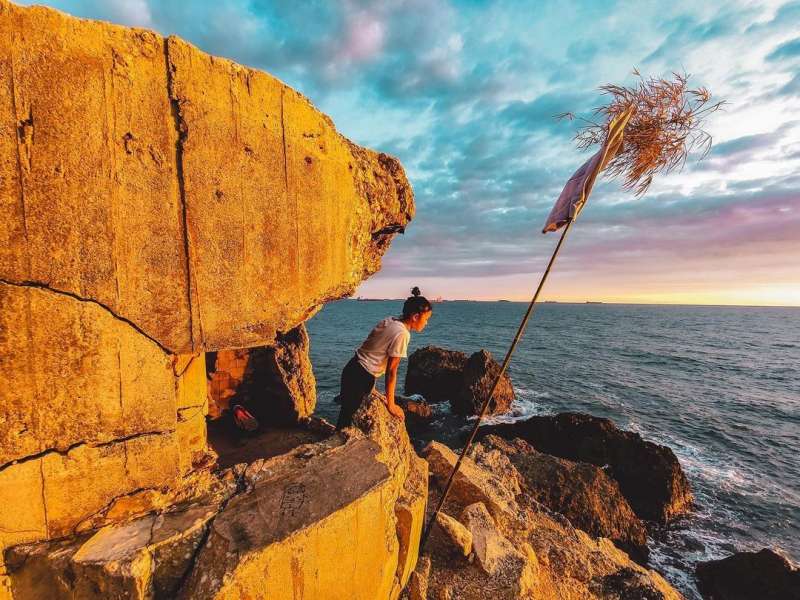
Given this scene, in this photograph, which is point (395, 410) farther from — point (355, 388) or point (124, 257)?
point (124, 257)

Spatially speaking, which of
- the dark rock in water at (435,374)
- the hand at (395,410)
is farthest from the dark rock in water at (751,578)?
the dark rock in water at (435,374)

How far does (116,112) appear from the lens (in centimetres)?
231

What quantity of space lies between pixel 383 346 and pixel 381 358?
167 millimetres

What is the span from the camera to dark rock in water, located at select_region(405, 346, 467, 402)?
2202cm

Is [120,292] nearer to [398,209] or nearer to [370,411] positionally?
[370,411]

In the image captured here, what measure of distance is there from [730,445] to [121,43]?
24.5 metres

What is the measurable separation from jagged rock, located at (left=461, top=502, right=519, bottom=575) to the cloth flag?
13.8 ft

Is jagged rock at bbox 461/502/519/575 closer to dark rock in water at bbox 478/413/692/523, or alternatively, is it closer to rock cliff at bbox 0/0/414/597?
rock cliff at bbox 0/0/414/597

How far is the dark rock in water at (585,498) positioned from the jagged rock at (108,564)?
8.29 meters

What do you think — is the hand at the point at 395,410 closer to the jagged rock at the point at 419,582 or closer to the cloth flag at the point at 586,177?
the jagged rock at the point at 419,582

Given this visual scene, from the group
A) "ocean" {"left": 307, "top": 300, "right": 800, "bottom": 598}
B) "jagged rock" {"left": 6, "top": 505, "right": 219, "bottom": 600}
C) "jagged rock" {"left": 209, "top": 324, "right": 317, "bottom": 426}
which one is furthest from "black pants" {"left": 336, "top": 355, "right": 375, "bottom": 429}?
"ocean" {"left": 307, "top": 300, "right": 800, "bottom": 598}

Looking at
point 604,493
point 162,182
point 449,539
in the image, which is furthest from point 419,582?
point 604,493

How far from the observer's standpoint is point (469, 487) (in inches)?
225

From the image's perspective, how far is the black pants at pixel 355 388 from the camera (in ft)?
13.8
